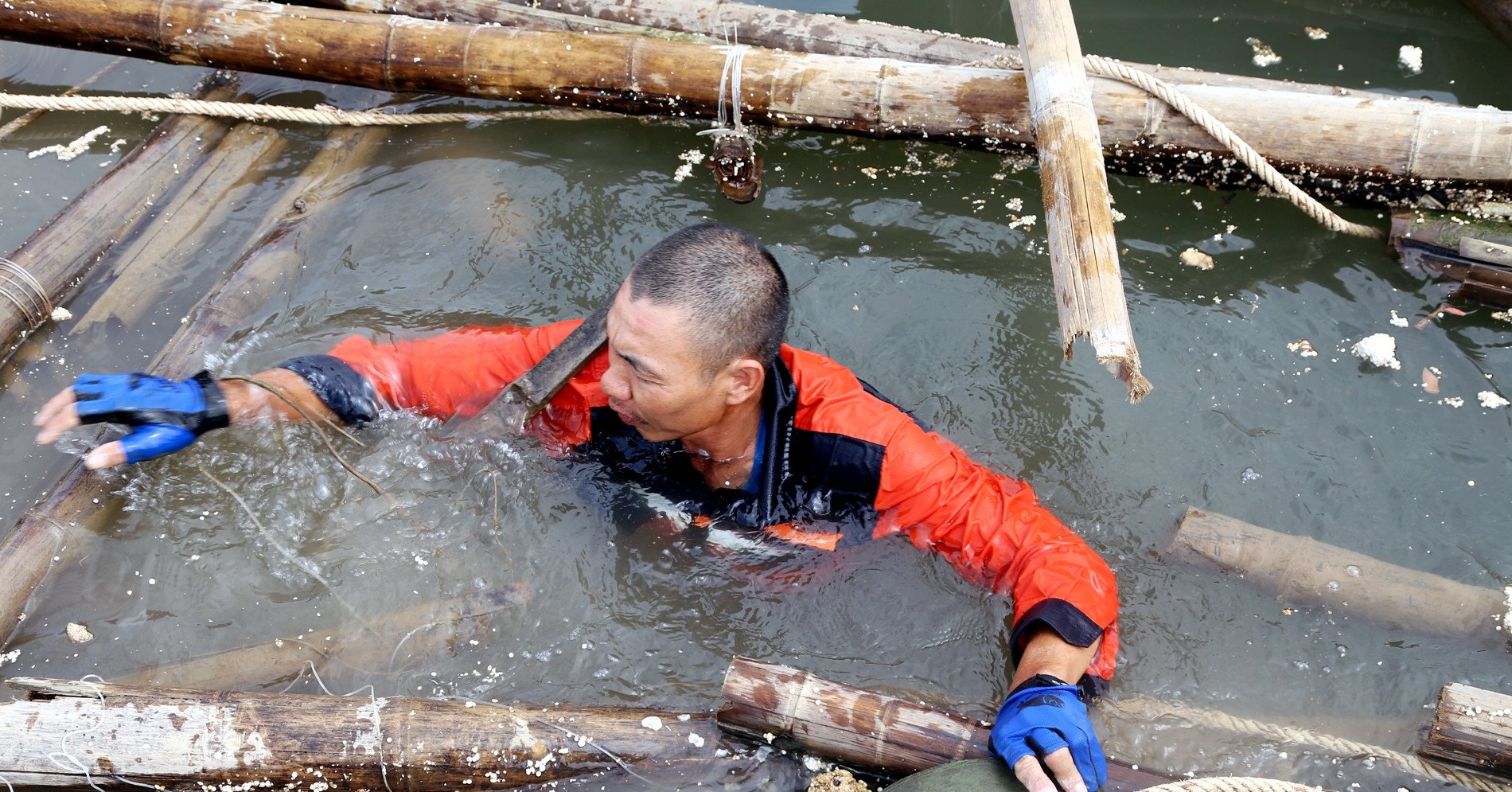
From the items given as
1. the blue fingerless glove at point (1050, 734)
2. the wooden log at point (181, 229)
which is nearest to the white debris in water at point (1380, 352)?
the blue fingerless glove at point (1050, 734)

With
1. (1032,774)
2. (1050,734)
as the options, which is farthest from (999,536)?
(1032,774)

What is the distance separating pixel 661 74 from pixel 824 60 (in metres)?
0.87

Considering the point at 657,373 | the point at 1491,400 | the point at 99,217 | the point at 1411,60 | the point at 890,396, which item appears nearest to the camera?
Result: the point at 657,373

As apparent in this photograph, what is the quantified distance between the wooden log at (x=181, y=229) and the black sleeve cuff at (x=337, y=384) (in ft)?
5.62

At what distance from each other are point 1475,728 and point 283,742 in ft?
11.9

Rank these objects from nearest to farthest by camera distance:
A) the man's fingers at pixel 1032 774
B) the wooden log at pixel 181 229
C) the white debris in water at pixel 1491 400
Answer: the man's fingers at pixel 1032 774 < the white debris in water at pixel 1491 400 < the wooden log at pixel 181 229

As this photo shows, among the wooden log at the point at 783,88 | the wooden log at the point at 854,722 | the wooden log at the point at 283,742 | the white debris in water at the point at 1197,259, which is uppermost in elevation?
the wooden log at the point at 783,88

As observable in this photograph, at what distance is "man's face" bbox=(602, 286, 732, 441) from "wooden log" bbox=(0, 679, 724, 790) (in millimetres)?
1048

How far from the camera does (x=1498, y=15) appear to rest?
623 centimetres

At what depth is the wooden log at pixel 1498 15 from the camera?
6.17m

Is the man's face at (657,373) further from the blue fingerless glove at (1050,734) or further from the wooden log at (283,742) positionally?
the blue fingerless glove at (1050,734)

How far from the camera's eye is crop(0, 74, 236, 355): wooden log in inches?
179

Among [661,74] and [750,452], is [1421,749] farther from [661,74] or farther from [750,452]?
[661,74]

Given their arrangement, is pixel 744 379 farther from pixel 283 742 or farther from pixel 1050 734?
pixel 283 742
